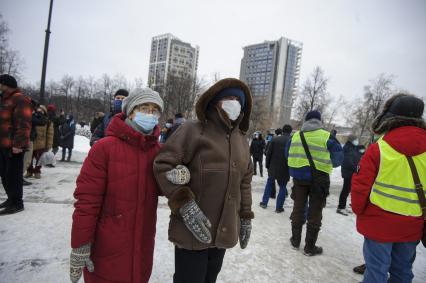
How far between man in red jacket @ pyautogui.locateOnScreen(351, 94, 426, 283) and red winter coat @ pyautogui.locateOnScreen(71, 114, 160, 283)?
194 centimetres

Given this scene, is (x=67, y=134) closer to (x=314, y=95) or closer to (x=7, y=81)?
(x=7, y=81)

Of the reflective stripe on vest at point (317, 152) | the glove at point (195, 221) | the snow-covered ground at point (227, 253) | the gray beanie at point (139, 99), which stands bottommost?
the snow-covered ground at point (227, 253)

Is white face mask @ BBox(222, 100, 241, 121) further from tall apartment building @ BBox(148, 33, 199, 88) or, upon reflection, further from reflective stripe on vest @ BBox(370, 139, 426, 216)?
tall apartment building @ BBox(148, 33, 199, 88)

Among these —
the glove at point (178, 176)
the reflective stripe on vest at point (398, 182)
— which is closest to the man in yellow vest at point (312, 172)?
the reflective stripe on vest at point (398, 182)

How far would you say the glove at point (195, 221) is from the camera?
5.62ft

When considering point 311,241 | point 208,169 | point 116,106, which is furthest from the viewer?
point 311,241

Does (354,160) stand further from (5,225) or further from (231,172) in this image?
(5,225)


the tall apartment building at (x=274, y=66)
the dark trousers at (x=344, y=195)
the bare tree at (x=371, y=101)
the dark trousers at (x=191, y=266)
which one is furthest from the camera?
the tall apartment building at (x=274, y=66)

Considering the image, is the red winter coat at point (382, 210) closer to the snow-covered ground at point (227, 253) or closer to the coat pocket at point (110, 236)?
the snow-covered ground at point (227, 253)

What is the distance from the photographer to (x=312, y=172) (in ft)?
12.2

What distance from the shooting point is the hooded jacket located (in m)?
1.75

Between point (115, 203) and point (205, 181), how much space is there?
65 cm

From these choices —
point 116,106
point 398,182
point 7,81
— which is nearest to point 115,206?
point 116,106

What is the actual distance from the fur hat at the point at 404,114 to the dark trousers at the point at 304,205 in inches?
64.2
